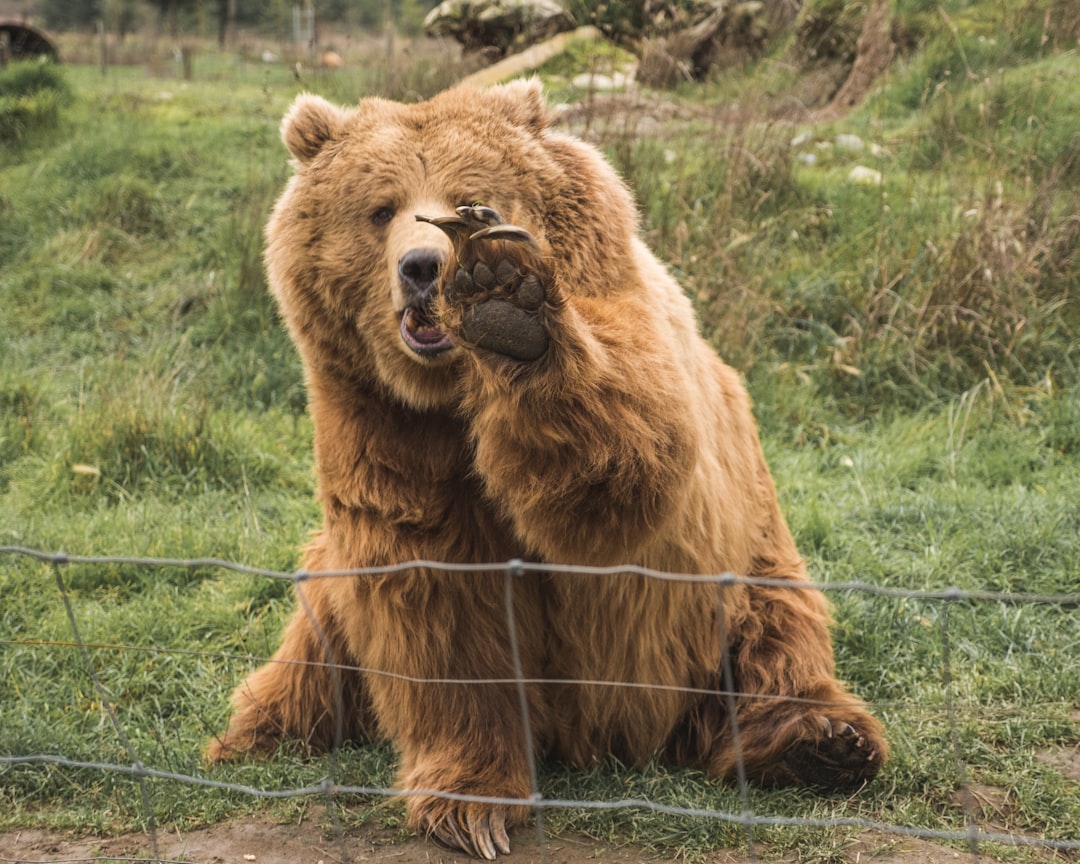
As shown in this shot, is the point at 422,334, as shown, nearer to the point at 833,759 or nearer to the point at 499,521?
the point at 499,521

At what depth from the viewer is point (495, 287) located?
2.61m

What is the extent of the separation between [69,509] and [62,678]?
4.62 feet

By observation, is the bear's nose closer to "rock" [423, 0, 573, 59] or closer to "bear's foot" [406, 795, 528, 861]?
"bear's foot" [406, 795, 528, 861]

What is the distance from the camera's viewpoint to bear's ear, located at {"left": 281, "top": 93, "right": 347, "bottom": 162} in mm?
3486

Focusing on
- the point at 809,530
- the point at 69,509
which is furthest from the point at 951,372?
the point at 69,509

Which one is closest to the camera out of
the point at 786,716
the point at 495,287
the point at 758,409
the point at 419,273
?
the point at 495,287

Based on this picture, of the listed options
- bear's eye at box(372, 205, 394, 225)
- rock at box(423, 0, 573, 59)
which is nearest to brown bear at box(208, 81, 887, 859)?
bear's eye at box(372, 205, 394, 225)

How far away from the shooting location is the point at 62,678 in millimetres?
4090

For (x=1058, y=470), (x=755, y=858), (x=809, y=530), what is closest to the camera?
(x=755, y=858)

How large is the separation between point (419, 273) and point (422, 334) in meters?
0.16

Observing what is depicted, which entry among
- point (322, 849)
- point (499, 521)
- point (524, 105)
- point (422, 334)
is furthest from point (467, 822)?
point (524, 105)

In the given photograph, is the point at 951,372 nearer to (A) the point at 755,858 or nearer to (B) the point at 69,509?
(A) the point at 755,858

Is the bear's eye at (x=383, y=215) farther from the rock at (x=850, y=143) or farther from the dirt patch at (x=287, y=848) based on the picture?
the rock at (x=850, y=143)

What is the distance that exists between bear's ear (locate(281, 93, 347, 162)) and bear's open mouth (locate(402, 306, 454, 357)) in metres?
0.74
